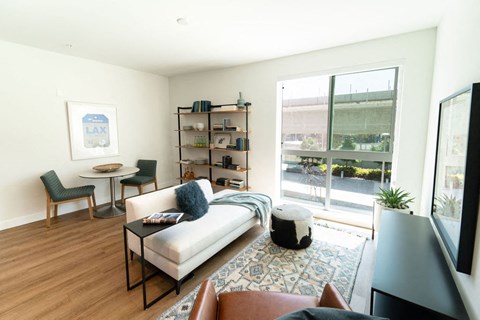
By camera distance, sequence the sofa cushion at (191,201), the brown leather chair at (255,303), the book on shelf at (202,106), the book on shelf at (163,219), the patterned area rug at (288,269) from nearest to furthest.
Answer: the brown leather chair at (255,303) < the book on shelf at (163,219) < the patterned area rug at (288,269) < the sofa cushion at (191,201) < the book on shelf at (202,106)

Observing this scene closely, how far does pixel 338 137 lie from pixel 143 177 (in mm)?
3488

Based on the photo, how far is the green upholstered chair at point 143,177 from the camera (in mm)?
4026

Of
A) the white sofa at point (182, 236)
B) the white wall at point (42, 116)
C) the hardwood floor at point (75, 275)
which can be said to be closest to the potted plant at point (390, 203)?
the hardwood floor at point (75, 275)

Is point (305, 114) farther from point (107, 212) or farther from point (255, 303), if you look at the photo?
point (107, 212)

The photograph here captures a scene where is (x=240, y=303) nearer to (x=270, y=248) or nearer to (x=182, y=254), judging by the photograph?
(x=182, y=254)

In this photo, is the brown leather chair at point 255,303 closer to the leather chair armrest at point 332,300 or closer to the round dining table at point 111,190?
the leather chair armrest at point 332,300

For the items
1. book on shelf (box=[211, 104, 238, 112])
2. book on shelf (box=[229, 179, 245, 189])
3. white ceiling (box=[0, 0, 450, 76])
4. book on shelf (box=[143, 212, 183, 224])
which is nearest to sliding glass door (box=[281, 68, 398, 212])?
white ceiling (box=[0, 0, 450, 76])

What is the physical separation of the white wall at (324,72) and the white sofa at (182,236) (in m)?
1.60

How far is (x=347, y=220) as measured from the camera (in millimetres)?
3344

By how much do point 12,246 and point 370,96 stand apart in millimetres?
4993

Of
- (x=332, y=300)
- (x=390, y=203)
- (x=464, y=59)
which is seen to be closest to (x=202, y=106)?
(x=390, y=203)

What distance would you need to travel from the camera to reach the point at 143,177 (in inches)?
165

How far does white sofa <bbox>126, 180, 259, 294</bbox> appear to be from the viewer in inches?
75.9

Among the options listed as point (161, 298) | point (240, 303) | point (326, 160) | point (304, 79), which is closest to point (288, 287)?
point (240, 303)
